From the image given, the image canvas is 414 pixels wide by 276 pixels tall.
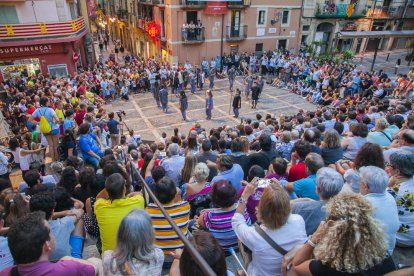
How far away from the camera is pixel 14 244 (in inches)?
86.9

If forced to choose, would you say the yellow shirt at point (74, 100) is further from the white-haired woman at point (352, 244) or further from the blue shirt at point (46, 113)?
the white-haired woman at point (352, 244)

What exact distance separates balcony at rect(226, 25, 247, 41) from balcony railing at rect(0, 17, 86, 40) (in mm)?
12625

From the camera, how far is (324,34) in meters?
31.4

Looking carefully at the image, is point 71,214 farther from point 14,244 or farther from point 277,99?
point 277,99

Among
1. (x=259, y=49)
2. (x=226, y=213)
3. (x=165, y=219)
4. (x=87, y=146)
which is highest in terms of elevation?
(x=226, y=213)

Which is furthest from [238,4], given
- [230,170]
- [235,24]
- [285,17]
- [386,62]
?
[230,170]

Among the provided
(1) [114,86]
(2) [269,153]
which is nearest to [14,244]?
(2) [269,153]

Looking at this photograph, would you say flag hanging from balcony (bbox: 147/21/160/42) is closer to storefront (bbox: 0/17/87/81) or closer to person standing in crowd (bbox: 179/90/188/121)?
storefront (bbox: 0/17/87/81)

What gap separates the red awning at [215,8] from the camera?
24019mm

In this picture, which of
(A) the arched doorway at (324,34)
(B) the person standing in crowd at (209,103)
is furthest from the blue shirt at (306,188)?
(A) the arched doorway at (324,34)

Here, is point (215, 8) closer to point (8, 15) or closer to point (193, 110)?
point (193, 110)

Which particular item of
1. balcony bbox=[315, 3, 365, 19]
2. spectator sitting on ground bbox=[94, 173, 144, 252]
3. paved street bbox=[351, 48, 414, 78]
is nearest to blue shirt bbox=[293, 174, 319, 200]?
spectator sitting on ground bbox=[94, 173, 144, 252]

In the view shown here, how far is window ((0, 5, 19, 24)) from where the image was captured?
58.0 ft

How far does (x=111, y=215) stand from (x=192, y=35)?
23148mm
